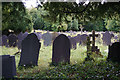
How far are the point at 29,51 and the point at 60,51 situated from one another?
1.33 meters

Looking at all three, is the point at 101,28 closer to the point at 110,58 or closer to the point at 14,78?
the point at 110,58

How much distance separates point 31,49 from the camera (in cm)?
668

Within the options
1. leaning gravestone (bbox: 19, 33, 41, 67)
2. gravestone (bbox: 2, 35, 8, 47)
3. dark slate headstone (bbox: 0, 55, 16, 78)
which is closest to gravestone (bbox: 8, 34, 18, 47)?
gravestone (bbox: 2, 35, 8, 47)

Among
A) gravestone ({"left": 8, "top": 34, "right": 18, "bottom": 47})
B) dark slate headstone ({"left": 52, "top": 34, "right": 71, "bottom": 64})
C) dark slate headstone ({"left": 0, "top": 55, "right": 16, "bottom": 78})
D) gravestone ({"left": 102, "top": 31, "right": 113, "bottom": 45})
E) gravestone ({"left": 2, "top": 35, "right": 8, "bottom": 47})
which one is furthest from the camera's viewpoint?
gravestone ({"left": 102, "top": 31, "right": 113, "bottom": 45})

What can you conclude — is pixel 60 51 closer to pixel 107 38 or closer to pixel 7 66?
pixel 7 66

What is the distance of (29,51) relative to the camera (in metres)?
6.66

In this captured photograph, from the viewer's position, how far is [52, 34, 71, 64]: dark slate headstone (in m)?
6.94

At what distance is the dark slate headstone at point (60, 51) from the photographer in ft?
22.8

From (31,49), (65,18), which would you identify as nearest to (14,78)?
(31,49)

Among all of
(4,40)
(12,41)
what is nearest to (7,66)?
(12,41)

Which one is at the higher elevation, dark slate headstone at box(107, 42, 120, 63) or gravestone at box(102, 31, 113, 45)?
gravestone at box(102, 31, 113, 45)

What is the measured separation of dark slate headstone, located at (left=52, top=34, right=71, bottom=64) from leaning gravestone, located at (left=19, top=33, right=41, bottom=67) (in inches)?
31.2

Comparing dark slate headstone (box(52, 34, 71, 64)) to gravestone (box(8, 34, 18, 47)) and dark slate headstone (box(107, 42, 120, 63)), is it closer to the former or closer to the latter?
dark slate headstone (box(107, 42, 120, 63))

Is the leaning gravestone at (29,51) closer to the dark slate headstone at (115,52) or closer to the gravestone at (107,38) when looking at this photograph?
the dark slate headstone at (115,52)
